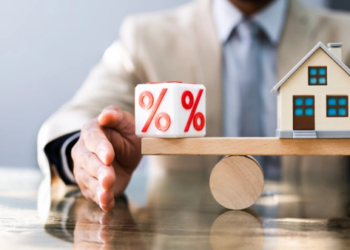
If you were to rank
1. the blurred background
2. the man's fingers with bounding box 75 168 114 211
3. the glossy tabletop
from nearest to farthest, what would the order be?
the glossy tabletop
the man's fingers with bounding box 75 168 114 211
the blurred background

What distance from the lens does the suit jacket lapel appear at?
146 centimetres

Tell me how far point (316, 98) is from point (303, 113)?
0.03 m

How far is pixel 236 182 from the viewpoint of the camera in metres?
0.70

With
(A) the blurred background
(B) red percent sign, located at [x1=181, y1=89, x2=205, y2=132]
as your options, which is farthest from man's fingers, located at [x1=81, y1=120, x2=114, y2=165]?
(A) the blurred background

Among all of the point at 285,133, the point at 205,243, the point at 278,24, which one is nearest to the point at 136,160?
the point at 285,133

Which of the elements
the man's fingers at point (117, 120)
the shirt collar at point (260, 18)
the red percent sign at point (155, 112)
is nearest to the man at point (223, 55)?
the shirt collar at point (260, 18)

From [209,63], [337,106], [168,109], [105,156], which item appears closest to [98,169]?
[105,156]

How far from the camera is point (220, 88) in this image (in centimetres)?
146

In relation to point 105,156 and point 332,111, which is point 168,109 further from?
point 332,111

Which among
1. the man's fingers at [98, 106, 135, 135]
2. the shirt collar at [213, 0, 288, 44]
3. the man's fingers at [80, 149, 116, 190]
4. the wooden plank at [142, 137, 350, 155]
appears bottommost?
the man's fingers at [80, 149, 116, 190]

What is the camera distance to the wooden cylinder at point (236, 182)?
692 millimetres

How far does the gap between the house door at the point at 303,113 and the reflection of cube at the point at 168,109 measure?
0.50 feet

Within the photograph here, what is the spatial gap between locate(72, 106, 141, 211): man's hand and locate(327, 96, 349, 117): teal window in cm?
35

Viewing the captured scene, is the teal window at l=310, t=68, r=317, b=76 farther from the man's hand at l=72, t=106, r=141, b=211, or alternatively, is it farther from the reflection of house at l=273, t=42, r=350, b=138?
the man's hand at l=72, t=106, r=141, b=211
